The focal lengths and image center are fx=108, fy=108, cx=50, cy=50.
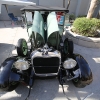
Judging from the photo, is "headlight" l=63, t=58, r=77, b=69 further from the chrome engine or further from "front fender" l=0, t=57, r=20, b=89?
"front fender" l=0, t=57, r=20, b=89

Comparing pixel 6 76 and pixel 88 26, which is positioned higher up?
pixel 88 26

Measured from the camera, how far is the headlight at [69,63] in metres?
2.49

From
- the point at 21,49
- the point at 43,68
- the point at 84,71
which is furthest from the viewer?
the point at 21,49

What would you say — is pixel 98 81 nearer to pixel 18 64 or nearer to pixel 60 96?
pixel 60 96

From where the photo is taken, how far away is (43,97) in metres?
2.59

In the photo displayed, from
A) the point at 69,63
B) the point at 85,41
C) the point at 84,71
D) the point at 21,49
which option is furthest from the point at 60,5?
the point at 84,71

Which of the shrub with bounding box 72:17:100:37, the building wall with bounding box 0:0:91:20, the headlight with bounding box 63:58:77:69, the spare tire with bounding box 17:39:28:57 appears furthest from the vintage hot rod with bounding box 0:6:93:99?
the building wall with bounding box 0:0:91:20

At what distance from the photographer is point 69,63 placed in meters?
Answer: 2.53

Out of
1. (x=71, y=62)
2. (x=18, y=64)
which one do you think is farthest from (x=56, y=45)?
(x=18, y=64)

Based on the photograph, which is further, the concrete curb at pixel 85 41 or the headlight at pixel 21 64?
the concrete curb at pixel 85 41

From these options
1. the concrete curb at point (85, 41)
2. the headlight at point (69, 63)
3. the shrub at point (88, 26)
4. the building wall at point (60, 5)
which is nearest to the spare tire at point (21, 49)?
the headlight at point (69, 63)

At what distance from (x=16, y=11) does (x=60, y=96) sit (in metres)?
9.66

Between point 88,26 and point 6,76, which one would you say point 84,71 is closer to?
point 6,76

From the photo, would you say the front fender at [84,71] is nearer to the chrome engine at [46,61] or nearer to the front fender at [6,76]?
the chrome engine at [46,61]
